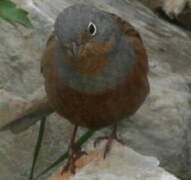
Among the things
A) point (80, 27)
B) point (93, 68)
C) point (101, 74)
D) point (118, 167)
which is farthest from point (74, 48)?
point (118, 167)

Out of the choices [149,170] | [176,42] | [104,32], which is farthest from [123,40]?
[176,42]

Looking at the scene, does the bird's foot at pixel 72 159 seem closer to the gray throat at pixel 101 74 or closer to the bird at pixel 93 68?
the bird at pixel 93 68

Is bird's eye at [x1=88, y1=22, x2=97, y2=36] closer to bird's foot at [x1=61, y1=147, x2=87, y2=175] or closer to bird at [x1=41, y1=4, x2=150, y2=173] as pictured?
bird at [x1=41, y1=4, x2=150, y2=173]

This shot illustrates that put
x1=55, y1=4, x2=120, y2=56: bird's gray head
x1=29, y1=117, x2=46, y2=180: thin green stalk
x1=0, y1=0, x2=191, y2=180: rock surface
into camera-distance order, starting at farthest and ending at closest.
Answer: x1=0, y1=0, x2=191, y2=180: rock surface → x1=29, y1=117, x2=46, y2=180: thin green stalk → x1=55, y1=4, x2=120, y2=56: bird's gray head

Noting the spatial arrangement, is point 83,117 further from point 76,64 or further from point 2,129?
point 2,129

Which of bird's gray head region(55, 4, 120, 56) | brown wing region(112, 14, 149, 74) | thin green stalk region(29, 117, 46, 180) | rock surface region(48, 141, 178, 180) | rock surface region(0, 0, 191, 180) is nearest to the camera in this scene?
bird's gray head region(55, 4, 120, 56)

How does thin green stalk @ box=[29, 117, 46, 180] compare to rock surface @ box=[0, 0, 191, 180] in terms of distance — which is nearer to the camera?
thin green stalk @ box=[29, 117, 46, 180]

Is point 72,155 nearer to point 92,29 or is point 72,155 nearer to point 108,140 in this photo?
point 108,140

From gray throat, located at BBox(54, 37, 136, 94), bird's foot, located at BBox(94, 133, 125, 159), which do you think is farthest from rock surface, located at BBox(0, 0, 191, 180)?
gray throat, located at BBox(54, 37, 136, 94)
